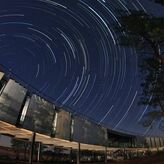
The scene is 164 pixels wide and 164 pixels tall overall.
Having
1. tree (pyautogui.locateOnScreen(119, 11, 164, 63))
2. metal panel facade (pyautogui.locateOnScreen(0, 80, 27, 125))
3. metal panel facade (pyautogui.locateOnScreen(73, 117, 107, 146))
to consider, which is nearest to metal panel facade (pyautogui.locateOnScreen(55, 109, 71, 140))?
metal panel facade (pyautogui.locateOnScreen(73, 117, 107, 146))

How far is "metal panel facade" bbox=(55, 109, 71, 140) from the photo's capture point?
27614mm

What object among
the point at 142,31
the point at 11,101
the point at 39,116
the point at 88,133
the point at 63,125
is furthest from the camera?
the point at 88,133

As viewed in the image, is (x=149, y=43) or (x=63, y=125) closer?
(x=149, y=43)

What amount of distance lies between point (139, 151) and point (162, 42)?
5697 cm

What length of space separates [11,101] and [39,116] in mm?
4556

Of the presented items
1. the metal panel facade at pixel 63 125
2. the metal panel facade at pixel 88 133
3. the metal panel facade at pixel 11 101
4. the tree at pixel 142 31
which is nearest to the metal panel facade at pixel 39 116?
the metal panel facade at pixel 11 101

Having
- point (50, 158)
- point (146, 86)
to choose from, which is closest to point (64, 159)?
point (50, 158)

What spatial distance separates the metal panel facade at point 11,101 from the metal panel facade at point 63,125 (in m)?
6.81

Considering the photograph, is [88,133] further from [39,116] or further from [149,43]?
[149,43]

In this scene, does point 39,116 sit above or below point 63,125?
below

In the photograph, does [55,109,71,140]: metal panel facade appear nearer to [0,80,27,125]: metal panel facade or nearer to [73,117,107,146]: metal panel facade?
[73,117,107,146]: metal panel facade

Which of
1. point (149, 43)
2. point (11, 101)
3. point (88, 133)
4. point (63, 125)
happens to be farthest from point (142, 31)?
point (88, 133)

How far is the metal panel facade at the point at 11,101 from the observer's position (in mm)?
19092

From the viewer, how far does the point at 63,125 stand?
28984 mm
